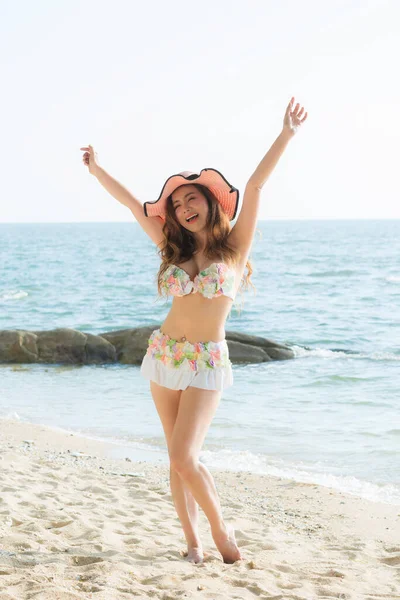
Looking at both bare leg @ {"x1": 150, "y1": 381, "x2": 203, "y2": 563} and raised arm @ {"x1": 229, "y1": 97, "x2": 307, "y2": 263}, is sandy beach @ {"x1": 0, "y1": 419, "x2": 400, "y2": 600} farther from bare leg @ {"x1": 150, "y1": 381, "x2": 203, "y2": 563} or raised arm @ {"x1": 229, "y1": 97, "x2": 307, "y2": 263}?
raised arm @ {"x1": 229, "y1": 97, "x2": 307, "y2": 263}

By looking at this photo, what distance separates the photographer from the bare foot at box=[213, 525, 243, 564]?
4270 millimetres

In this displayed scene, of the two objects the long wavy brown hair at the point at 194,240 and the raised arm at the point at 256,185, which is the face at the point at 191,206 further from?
the raised arm at the point at 256,185

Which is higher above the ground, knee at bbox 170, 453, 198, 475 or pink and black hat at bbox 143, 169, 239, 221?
pink and black hat at bbox 143, 169, 239, 221

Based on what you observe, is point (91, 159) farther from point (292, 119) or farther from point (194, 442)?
point (194, 442)

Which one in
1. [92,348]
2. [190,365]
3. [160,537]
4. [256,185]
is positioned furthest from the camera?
[92,348]

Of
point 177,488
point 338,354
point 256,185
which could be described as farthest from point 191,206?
point 338,354

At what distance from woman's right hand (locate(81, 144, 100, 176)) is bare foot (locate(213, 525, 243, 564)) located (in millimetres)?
2208

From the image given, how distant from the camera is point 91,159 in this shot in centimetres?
464

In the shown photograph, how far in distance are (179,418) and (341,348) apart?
46.5 ft

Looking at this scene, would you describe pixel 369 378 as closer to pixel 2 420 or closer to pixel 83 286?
pixel 2 420

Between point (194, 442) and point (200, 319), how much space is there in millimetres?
641

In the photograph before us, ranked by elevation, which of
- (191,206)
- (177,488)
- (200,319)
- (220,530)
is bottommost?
(220,530)

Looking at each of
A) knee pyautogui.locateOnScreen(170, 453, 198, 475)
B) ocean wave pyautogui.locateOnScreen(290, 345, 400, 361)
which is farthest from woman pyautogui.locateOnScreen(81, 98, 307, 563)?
ocean wave pyautogui.locateOnScreen(290, 345, 400, 361)

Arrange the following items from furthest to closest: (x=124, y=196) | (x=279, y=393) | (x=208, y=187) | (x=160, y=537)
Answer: (x=279, y=393), (x=160, y=537), (x=124, y=196), (x=208, y=187)
